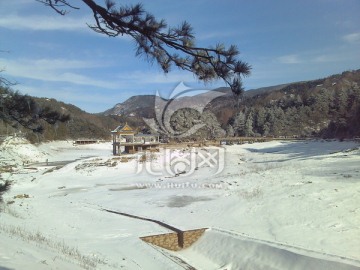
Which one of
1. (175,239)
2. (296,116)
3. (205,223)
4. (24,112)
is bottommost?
(175,239)

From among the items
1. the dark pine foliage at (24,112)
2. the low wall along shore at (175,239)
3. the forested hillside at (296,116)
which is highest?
the forested hillside at (296,116)

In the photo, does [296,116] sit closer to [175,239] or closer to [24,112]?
[175,239]

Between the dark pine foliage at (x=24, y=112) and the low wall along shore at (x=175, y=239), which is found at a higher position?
the dark pine foliage at (x=24, y=112)

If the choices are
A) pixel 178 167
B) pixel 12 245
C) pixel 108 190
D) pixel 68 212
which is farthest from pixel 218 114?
pixel 12 245

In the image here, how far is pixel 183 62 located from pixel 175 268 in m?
6.72

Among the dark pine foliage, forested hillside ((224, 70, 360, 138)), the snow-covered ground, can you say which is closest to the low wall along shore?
the snow-covered ground

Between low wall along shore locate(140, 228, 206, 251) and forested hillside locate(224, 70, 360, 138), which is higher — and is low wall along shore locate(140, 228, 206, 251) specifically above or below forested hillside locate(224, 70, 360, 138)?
below

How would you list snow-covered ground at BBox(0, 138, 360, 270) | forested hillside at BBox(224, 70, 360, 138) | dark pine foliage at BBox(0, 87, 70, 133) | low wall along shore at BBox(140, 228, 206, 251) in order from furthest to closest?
forested hillside at BBox(224, 70, 360, 138), low wall along shore at BBox(140, 228, 206, 251), snow-covered ground at BBox(0, 138, 360, 270), dark pine foliage at BBox(0, 87, 70, 133)

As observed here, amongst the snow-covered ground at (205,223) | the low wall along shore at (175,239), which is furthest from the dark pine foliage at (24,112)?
the low wall along shore at (175,239)

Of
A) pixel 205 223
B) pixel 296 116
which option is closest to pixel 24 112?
pixel 205 223

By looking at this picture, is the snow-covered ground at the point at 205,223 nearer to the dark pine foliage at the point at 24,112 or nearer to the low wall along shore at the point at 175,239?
the low wall along shore at the point at 175,239

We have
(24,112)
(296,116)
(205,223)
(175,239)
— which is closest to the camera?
(24,112)

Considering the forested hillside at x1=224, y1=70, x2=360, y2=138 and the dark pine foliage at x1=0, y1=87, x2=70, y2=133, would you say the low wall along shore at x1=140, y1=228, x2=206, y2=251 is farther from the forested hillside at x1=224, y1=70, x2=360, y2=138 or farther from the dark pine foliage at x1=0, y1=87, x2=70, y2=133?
the forested hillside at x1=224, y1=70, x2=360, y2=138

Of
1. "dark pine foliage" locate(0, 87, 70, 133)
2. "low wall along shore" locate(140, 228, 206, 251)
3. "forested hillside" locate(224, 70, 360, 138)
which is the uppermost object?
"forested hillside" locate(224, 70, 360, 138)
